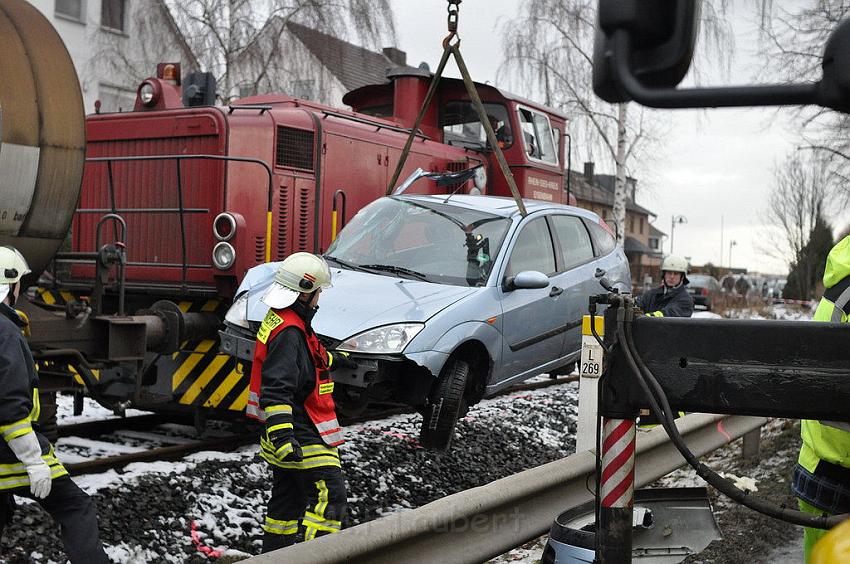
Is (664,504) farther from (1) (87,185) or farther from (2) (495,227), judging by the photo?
(1) (87,185)

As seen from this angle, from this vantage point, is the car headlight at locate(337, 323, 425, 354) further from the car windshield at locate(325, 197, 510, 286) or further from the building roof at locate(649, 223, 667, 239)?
the building roof at locate(649, 223, 667, 239)

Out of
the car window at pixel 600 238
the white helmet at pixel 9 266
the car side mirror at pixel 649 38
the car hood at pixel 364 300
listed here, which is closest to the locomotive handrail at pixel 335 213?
the car hood at pixel 364 300

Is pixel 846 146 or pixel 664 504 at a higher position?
pixel 846 146

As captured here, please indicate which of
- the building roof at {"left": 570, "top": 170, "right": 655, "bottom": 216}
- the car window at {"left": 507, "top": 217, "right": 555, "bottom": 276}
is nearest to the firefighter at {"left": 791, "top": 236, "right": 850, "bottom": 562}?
the car window at {"left": 507, "top": 217, "right": 555, "bottom": 276}

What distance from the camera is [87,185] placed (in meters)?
9.42

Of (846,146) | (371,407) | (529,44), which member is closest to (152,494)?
(371,407)

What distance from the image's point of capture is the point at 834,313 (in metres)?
3.16

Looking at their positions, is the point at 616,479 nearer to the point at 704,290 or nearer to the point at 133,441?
the point at 133,441

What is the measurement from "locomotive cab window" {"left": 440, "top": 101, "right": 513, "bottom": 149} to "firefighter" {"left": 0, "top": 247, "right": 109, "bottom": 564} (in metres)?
7.29

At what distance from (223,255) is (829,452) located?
5.76 meters

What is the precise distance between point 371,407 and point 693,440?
3.39 m

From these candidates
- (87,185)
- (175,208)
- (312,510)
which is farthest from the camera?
(87,185)

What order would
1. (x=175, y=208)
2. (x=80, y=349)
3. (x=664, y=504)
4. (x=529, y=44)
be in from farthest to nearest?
1. (x=529, y=44)
2. (x=175, y=208)
3. (x=80, y=349)
4. (x=664, y=504)

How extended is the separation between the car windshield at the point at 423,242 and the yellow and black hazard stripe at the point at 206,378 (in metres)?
1.29
